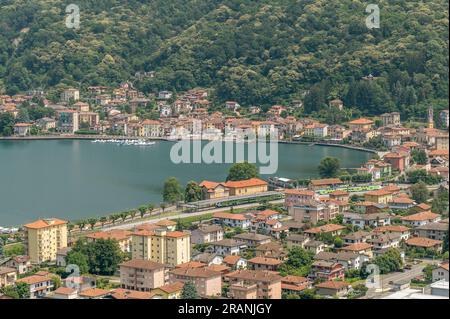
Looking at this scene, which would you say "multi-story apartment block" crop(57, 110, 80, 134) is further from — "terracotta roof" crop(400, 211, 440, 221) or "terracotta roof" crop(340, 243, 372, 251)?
"terracotta roof" crop(340, 243, 372, 251)

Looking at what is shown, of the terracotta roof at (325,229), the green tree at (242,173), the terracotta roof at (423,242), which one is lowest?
the terracotta roof at (423,242)

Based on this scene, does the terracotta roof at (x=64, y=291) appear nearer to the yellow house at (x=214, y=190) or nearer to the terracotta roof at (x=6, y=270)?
the terracotta roof at (x=6, y=270)

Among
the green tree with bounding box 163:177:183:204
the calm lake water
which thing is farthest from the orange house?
the green tree with bounding box 163:177:183:204

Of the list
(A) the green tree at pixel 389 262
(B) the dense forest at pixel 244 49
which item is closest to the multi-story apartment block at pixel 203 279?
(A) the green tree at pixel 389 262

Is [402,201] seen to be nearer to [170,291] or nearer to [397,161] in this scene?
[397,161]
